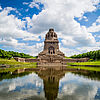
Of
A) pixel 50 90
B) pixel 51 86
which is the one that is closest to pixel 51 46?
pixel 51 86

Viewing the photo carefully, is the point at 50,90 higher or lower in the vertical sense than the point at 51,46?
lower

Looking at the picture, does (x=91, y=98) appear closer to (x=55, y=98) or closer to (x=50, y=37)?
(x=55, y=98)

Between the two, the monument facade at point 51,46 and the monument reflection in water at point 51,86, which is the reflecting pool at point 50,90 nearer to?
the monument reflection in water at point 51,86

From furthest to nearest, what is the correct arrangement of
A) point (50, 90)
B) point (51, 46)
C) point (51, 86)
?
point (51, 46), point (51, 86), point (50, 90)

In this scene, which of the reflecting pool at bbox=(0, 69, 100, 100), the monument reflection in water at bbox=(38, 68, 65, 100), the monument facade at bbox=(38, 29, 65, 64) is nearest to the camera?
the reflecting pool at bbox=(0, 69, 100, 100)

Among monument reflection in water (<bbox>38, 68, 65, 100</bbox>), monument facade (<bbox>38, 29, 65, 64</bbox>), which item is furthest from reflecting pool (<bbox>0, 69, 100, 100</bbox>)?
monument facade (<bbox>38, 29, 65, 64</bbox>)

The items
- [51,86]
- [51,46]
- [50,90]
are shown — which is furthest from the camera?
[51,46]

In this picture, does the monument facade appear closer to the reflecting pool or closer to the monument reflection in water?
the monument reflection in water

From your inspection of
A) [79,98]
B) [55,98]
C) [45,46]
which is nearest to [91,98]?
[79,98]

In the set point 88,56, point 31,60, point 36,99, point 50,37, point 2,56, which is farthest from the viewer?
point 50,37

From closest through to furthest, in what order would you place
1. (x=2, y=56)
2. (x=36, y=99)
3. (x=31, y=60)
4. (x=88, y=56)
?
(x=36, y=99) → (x=2, y=56) → (x=31, y=60) → (x=88, y=56)

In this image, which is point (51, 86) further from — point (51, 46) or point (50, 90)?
point (51, 46)

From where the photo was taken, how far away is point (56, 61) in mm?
72125

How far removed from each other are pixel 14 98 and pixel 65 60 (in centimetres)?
6640
